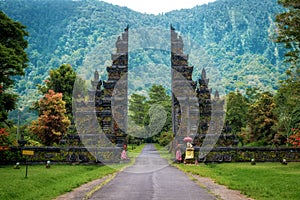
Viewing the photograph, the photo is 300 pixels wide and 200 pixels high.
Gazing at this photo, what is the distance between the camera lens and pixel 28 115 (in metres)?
76.1

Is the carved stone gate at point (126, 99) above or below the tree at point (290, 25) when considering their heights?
below

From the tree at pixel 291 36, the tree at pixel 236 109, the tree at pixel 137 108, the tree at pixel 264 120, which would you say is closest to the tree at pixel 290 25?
the tree at pixel 291 36

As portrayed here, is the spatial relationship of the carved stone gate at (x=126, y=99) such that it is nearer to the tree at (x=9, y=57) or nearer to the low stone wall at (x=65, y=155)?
the low stone wall at (x=65, y=155)

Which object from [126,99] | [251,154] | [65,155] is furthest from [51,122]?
[251,154]

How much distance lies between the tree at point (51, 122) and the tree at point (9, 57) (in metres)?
12.0

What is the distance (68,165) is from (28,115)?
59285 millimetres

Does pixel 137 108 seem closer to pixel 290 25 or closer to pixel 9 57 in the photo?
pixel 9 57

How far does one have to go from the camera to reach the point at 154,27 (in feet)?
214

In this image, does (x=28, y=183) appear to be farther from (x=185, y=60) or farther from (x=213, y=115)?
(x=185, y=60)

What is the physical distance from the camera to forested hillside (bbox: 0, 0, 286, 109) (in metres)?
82.9

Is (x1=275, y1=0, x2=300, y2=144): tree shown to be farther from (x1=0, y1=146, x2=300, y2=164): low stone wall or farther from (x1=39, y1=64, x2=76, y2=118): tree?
(x1=39, y1=64, x2=76, y2=118): tree

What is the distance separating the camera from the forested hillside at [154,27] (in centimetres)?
8294

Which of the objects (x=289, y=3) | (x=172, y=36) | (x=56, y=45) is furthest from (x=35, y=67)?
(x=289, y=3)

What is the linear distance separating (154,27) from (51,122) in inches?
1434
